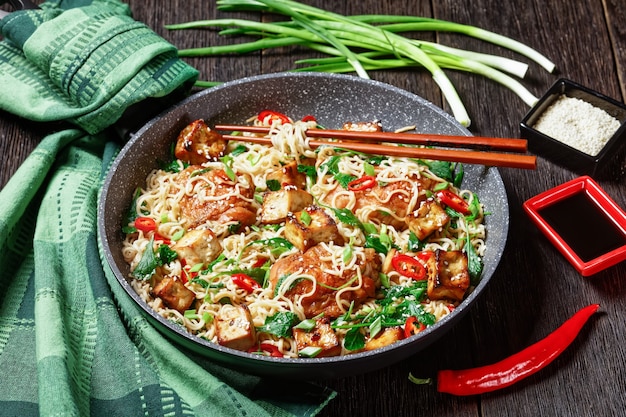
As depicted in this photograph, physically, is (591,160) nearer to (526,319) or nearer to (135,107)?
(526,319)

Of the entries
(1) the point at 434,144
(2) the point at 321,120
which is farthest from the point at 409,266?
(2) the point at 321,120

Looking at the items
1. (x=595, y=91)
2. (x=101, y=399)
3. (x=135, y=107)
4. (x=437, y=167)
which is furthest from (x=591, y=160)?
(x=101, y=399)

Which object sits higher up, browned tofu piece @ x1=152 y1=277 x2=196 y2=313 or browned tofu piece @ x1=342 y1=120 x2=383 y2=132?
browned tofu piece @ x1=342 y1=120 x2=383 y2=132

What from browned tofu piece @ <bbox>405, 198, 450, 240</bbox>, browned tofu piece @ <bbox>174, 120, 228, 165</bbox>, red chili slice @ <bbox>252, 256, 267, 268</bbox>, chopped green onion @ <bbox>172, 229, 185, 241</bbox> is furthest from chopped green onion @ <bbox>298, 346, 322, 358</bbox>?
browned tofu piece @ <bbox>174, 120, 228, 165</bbox>

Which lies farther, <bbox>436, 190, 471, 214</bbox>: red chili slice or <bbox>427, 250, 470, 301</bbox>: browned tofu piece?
<bbox>436, 190, 471, 214</bbox>: red chili slice

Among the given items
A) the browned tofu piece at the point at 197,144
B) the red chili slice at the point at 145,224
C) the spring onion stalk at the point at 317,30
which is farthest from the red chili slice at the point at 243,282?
the spring onion stalk at the point at 317,30

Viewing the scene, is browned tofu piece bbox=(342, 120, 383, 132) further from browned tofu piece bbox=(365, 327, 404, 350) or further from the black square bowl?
browned tofu piece bbox=(365, 327, 404, 350)

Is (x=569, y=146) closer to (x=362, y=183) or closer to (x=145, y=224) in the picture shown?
(x=362, y=183)
